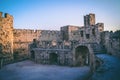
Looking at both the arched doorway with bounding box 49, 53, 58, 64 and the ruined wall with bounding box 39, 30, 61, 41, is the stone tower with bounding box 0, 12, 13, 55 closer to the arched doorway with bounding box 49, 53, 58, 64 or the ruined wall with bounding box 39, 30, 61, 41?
the arched doorway with bounding box 49, 53, 58, 64

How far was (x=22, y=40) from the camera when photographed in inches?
982

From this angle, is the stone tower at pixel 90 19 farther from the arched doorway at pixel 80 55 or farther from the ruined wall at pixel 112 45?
the ruined wall at pixel 112 45

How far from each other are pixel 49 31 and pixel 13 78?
17017 mm

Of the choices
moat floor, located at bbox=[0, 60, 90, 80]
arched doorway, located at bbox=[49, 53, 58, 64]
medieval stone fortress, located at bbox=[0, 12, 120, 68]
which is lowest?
moat floor, located at bbox=[0, 60, 90, 80]

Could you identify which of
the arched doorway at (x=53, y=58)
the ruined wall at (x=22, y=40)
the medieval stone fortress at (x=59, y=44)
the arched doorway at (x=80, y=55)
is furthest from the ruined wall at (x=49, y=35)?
the arched doorway at (x=80, y=55)

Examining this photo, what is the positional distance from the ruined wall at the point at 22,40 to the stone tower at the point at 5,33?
12.4 feet

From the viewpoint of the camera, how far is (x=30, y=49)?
23141 millimetres

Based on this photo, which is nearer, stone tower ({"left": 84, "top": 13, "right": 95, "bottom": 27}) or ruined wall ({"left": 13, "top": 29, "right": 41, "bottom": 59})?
ruined wall ({"left": 13, "top": 29, "right": 41, "bottom": 59})

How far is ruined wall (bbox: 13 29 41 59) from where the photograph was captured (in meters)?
23.8

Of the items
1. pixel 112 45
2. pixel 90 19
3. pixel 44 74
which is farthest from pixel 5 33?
pixel 90 19

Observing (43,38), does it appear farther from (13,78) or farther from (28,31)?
(13,78)

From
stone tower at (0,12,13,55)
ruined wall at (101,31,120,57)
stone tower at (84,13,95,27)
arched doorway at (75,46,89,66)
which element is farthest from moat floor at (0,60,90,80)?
stone tower at (84,13,95,27)

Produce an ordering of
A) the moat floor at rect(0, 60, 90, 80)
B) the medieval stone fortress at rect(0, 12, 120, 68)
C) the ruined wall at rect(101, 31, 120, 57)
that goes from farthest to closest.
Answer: the medieval stone fortress at rect(0, 12, 120, 68), the moat floor at rect(0, 60, 90, 80), the ruined wall at rect(101, 31, 120, 57)

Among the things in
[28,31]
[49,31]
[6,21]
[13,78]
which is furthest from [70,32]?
[13,78]
